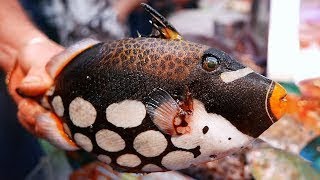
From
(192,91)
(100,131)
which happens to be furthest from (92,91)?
(192,91)

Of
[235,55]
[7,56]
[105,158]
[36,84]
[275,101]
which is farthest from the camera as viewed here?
[235,55]

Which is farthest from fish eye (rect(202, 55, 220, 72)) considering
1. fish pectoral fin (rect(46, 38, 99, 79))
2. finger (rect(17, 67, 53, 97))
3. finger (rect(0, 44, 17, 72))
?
finger (rect(0, 44, 17, 72))

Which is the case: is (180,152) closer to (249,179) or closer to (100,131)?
(100,131)

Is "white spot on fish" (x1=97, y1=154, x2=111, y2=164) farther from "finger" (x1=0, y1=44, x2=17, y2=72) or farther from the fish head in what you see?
"finger" (x1=0, y1=44, x2=17, y2=72)

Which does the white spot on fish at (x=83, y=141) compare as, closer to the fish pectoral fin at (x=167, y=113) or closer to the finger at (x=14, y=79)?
the fish pectoral fin at (x=167, y=113)

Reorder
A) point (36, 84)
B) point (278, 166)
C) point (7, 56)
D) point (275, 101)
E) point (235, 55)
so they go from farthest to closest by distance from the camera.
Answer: point (235, 55) → point (7, 56) → point (278, 166) → point (36, 84) → point (275, 101)

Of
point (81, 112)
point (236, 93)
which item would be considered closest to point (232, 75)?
point (236, 93)

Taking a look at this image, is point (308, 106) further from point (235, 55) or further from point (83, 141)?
point (235, 55)
